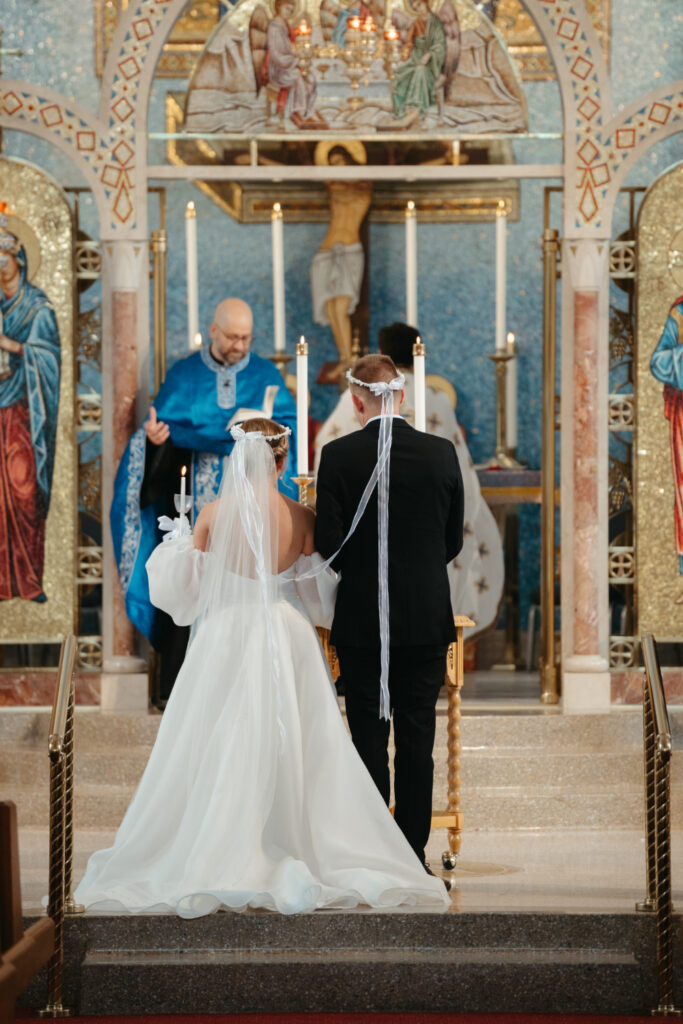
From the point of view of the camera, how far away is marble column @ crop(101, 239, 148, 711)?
7238 mm

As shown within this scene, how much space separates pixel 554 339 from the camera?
7613mm

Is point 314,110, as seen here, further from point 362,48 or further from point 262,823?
point 262,823

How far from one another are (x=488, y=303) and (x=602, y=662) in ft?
11.4

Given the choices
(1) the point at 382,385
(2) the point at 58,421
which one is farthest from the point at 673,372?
(2) the point at 58,421

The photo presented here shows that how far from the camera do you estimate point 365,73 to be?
7.49m

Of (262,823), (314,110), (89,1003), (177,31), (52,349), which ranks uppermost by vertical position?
(177,31)

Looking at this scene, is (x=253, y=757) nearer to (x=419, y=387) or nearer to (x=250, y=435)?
(x=250, y=435)

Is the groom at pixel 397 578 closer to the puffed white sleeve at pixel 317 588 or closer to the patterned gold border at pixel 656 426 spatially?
the puffed white sleeve at pixel 317 588

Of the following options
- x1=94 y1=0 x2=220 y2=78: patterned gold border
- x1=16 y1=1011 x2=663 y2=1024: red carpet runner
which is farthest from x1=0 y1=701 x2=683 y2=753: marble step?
x1=94 y1=0 x2=220 y2=78: patterned gold border

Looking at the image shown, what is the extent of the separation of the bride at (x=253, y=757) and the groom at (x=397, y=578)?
0.40 feet

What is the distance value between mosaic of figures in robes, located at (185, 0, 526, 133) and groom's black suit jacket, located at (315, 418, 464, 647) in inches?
122

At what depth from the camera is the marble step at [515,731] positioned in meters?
6.78

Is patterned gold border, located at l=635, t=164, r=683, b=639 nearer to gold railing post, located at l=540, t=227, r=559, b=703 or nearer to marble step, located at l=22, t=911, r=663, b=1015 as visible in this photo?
gold railing post, located at l=540, t=227, r=559, b=703

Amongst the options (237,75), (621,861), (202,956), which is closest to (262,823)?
(202,956)
